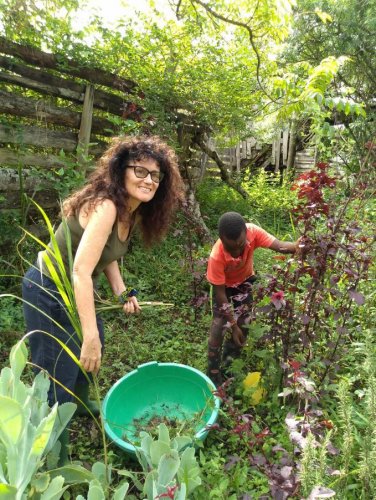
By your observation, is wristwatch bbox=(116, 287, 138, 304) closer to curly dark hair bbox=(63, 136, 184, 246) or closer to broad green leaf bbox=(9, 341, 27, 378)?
curly dark hair bbox=(63, 136, 184, 246)

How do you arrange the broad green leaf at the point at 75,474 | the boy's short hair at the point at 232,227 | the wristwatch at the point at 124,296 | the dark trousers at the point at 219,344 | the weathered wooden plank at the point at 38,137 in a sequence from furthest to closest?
1. the weathered wooden plank at the point at 38,137
2. the dark trousers at the point at 219,344
3. the boy's short hair at the point at 232,227
4. the wristwatch at the point at 124,296
5. the broad green leaf at the point at 75,474

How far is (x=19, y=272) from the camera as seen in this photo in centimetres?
315

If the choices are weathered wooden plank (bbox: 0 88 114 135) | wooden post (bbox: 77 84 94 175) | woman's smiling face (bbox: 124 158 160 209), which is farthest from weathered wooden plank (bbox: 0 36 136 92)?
woman's smiling face (bbox: 124 158 160 209)

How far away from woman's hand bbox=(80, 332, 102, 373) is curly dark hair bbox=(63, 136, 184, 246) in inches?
21.7

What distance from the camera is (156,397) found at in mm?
2406

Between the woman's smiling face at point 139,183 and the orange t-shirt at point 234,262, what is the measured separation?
0.70m

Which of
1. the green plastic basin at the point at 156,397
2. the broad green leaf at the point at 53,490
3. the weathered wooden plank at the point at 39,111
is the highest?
the weathered wooden plank at the point at 39,111

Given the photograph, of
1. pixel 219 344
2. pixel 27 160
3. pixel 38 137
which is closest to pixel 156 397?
pixel 219 344

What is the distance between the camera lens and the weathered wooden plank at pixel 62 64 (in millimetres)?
3125

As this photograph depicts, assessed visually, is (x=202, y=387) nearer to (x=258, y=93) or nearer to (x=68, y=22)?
(x=68, y=22)

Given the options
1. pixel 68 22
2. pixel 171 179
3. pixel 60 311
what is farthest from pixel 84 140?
pixel 60 311

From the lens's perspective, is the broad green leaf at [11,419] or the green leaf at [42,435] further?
the green leaf at [42,435]

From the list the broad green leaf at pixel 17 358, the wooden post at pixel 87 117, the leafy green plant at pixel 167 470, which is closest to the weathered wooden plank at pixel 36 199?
the wooden post at pixel 87 117

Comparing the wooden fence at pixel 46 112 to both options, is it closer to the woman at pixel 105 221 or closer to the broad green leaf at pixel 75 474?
the woman at pixel 105 221
